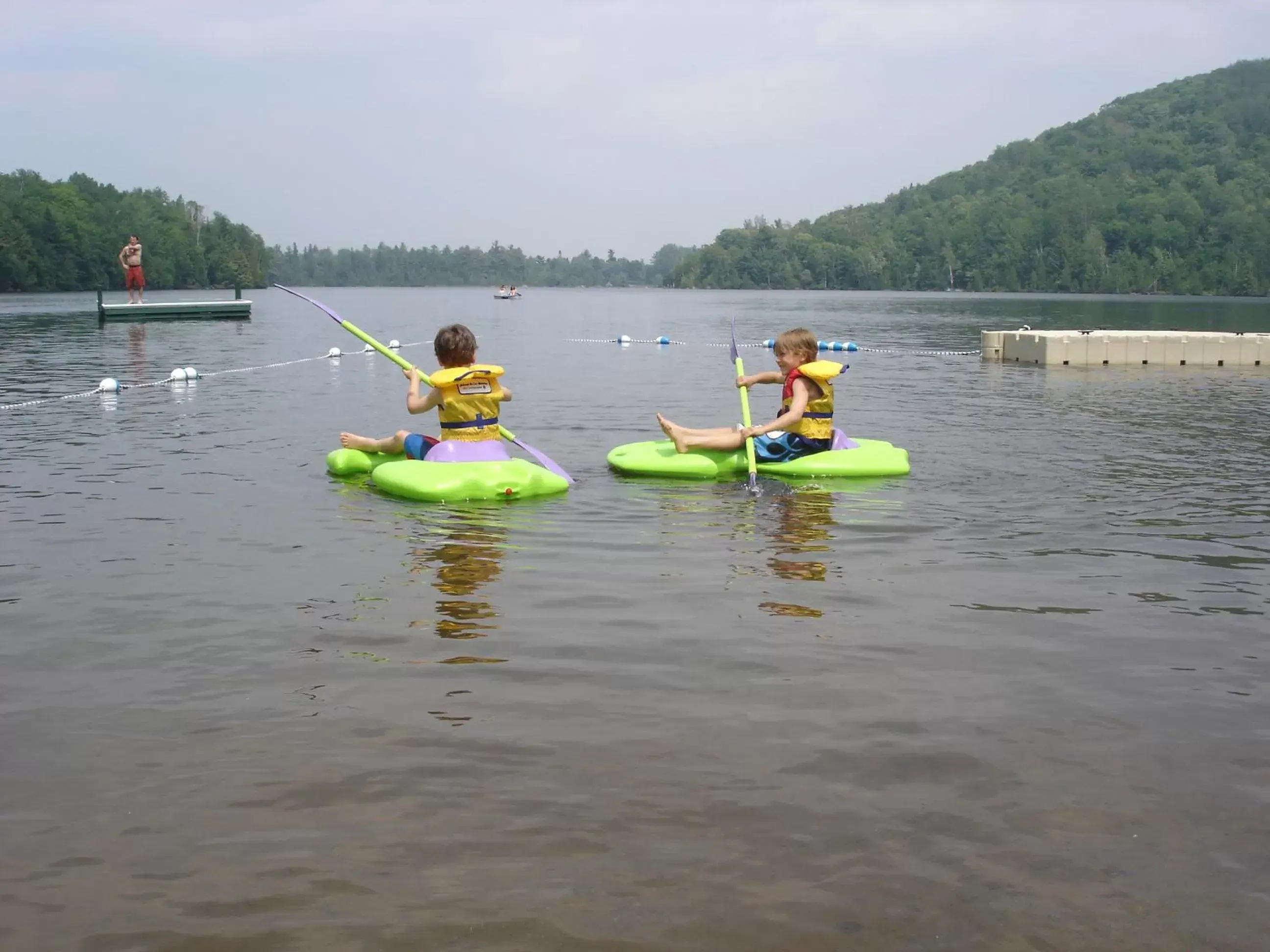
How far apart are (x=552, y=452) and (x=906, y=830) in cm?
918

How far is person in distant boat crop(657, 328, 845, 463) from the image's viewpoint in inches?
434

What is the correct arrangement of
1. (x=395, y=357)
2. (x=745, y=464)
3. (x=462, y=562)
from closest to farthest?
(x=462, y=562), (x=745, y=464), (x=395, y=357)

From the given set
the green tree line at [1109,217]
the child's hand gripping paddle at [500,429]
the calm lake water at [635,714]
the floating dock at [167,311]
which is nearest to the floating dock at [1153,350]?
the calm lake water at [635,714]

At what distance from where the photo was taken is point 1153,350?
26.2m

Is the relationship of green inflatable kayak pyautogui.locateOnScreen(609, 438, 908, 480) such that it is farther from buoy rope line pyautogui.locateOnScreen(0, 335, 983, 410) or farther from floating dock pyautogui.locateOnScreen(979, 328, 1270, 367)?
floating dock pyautogui.locateOnScreen(979, 328, 1270, 367)

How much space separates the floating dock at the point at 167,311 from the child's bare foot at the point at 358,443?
96.0ft

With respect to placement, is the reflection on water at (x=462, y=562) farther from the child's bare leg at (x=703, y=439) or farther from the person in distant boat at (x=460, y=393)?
the child's bare leg at (x=703, y=439)

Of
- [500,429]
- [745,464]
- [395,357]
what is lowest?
[745,464]

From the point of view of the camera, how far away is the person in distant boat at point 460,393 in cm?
1022

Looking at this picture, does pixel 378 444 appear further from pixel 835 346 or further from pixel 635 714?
pixel 835 346

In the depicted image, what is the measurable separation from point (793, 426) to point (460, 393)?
295 centimetres

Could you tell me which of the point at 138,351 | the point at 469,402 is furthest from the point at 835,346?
the point at 469,402

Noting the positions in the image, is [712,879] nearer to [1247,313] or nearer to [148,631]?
[148,631]

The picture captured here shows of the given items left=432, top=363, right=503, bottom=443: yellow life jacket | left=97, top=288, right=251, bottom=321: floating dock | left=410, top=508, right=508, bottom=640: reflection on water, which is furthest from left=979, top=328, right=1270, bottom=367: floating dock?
left=97, top=288, right=251, bottom=321: floating dock
